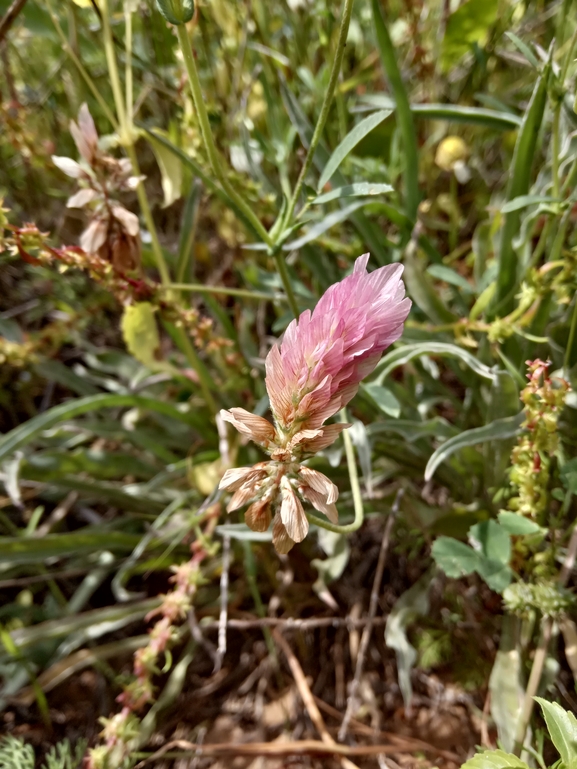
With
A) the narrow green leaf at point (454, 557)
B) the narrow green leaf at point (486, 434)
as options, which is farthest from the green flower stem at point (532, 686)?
the narrow green leaf at point (486, 434)

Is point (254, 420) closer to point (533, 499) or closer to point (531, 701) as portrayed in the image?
point (533, 499)

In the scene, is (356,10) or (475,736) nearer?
(475,736)

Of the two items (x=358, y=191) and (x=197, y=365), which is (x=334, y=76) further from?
(x=197, y=365)

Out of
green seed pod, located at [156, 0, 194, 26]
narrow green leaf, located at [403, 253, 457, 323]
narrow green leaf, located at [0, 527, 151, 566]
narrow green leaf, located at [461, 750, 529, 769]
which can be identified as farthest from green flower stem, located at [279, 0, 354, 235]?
narrow green leaf, located at [0, 527, 151, 566]

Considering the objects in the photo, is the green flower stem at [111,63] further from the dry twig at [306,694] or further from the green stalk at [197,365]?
the dry twig at [306,694]

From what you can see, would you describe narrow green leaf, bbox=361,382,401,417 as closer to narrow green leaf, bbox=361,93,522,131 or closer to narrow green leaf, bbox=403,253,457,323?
narrow green leaf, bbox=403,253,457,323

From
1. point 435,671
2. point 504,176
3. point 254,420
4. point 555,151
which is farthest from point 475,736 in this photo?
point 504,176
